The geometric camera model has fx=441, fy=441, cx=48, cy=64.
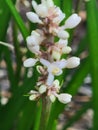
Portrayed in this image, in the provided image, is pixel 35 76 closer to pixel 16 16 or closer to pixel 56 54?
pixel 16 16

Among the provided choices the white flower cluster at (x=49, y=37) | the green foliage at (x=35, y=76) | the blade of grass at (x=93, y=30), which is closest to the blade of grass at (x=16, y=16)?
the green foliage at (x=35, y=76)

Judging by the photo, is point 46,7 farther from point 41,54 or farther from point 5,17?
point 5,17

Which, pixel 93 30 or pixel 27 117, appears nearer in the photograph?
pixel 93 30

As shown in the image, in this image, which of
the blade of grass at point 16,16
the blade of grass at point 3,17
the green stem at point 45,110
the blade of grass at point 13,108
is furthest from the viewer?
the blade of grass at point 13,108

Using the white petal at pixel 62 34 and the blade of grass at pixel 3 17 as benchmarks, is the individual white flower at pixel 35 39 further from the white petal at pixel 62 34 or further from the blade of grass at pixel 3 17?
the blade of grass at pixel 3 17

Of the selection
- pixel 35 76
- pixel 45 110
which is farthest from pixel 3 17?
pixel 45 110

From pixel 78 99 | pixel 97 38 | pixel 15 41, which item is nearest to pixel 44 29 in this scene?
pixel 97 38

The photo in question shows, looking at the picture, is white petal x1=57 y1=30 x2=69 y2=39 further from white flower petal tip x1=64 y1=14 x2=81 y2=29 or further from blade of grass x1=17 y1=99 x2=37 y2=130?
blade of grass x1=17 y1=99 x2=37 y2=130

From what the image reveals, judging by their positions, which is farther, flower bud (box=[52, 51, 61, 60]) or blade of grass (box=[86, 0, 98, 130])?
blade of grass (box=[86, 0, 98, 130])

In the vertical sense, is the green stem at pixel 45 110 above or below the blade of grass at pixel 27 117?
above

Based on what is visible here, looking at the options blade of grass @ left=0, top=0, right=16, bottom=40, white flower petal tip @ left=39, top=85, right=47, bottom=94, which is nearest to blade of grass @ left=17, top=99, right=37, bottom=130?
blade of grass @ left=0, top=0, right=16, bottom=40

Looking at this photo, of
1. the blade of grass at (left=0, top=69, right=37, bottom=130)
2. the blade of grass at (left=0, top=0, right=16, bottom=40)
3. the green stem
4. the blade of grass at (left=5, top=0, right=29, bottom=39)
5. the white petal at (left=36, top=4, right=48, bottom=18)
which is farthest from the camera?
the blade of grass at (left=0, top=69, right=37, bottom=130)
